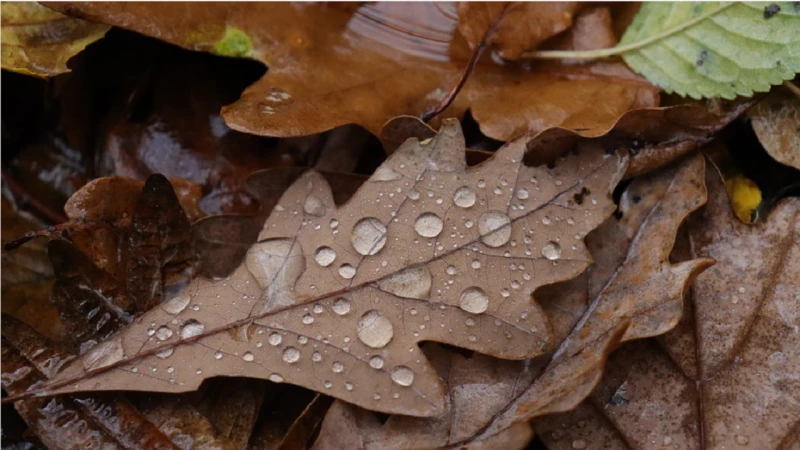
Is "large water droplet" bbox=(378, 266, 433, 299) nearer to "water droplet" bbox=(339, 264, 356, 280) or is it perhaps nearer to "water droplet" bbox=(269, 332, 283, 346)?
"water droplet" bbox=(339, 264, 356, 280)

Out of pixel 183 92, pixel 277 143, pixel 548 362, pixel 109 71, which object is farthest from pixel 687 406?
pixel 109 71

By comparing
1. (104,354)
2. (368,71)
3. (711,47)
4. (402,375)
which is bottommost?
(104,354)

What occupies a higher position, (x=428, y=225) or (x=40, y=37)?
(x=40, y=37)

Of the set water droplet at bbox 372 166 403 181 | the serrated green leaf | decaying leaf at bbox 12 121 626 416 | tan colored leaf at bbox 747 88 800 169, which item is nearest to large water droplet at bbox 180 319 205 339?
decaying leaf at bbox 12 121 626 416

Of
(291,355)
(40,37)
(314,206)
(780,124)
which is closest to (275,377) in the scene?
(291,355)

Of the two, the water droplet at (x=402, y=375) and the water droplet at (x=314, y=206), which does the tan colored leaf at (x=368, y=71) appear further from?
the water droplet at (x=402, y=375)

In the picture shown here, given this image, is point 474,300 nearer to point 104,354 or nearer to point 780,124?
point 104,354
